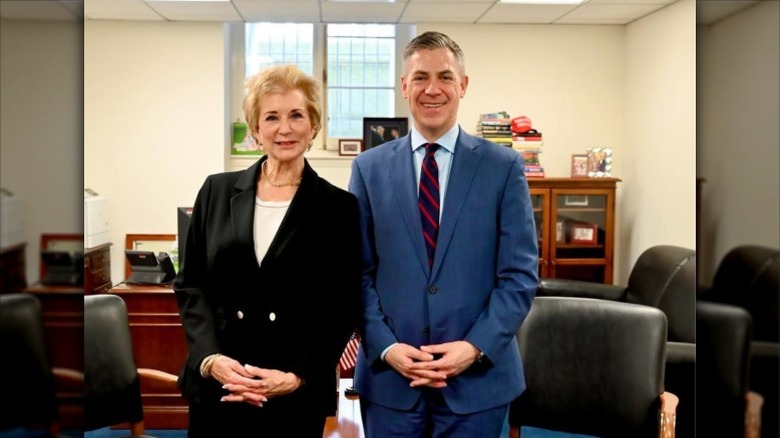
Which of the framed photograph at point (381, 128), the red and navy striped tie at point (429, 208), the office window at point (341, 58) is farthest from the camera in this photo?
the office window at point (341, 58)

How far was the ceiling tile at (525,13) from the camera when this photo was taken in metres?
4.34

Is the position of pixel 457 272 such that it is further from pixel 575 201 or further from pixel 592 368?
pixel 575 201

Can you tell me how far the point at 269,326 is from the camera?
4.30 feet

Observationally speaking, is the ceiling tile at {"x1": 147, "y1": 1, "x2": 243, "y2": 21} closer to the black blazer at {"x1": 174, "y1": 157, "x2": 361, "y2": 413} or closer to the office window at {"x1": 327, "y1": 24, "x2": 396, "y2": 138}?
the office window at {"x1": 327, "y1": 24, "x2": 396, "y2": 138}

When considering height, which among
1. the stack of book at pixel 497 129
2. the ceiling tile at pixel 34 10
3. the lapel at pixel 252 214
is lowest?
the lapel at pixel 252 214

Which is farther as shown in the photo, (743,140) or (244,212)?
(244,212)

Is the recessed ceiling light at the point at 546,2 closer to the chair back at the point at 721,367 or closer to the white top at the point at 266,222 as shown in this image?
the white top at the point at 266,222

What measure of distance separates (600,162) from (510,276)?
11.5 ft

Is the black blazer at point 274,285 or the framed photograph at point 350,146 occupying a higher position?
the framed photograph at point 350,146

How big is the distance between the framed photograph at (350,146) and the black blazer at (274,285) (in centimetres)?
354

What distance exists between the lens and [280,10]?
442 centimetres

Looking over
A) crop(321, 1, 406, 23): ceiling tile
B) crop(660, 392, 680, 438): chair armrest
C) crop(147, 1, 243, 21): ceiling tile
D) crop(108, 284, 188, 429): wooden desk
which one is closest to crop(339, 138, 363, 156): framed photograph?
crop(321, 1, 406, 23): ceiling tile

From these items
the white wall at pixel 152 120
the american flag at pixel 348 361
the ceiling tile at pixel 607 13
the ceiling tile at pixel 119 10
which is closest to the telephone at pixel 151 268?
the american flag at pixel 348 361

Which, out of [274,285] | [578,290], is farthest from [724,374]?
[578,290]
